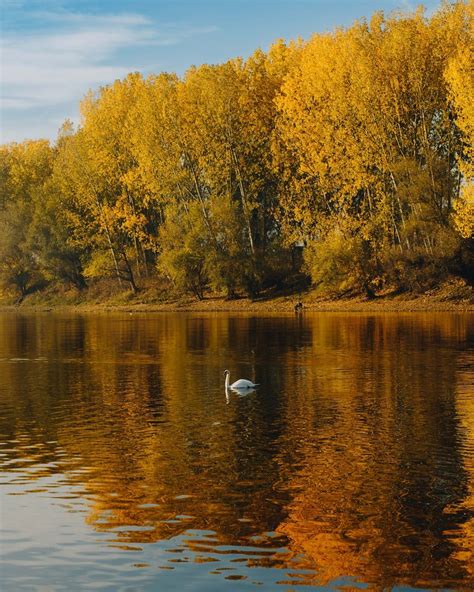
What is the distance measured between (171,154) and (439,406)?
211ft

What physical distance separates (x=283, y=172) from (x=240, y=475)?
6638cm

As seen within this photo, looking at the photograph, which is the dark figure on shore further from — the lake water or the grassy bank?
the lake water

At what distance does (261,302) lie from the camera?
84.1 metres

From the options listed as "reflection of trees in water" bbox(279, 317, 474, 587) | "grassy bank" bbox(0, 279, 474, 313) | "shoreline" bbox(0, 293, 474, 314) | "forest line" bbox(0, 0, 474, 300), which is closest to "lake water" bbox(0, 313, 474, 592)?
"reflection of trees in water" bbox(279, 317, 474, 587)

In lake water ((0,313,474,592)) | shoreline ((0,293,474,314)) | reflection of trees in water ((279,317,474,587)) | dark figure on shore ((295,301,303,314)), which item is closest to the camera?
lake water ((0,313,474,592))

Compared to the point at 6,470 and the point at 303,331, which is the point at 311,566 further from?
the point at 303,331

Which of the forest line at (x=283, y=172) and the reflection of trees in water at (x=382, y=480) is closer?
the reflection of trees in water at (x=382, y=480)

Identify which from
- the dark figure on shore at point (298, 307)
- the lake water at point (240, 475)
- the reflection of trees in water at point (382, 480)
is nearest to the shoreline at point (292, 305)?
the dark figure on shore at point (298, 307)

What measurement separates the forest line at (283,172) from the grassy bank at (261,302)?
132cm

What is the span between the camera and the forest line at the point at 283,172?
7325cm

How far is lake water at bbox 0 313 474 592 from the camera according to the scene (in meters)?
14.0

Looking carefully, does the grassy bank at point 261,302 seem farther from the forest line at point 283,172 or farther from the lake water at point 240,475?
the lake water at point 240,475

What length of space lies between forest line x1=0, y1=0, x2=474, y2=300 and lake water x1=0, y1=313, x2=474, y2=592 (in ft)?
112

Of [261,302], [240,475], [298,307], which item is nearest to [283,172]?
[261,302]
